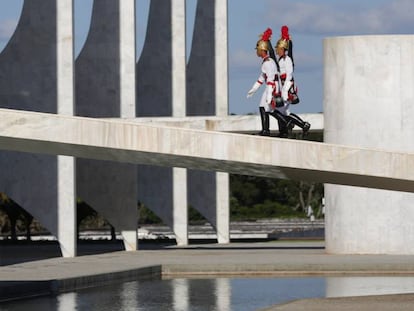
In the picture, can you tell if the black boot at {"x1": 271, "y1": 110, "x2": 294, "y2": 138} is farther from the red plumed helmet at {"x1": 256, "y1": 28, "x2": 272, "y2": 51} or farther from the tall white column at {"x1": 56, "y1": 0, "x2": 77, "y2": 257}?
the tall white column at {"x1": 56, "y1": 0, "x2": 77, "y2": 257}

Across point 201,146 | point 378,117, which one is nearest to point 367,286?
point 201,146

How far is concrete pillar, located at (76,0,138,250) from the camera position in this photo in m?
34.7

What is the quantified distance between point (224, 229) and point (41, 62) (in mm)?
10432

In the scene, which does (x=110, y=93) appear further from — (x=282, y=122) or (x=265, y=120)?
(x=282, y=122)

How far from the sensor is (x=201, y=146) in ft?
52.3

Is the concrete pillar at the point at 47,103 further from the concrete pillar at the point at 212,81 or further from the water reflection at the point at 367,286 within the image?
the concrete pillar at the point at 212,81

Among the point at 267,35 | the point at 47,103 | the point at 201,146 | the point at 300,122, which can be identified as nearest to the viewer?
the point at 201,146

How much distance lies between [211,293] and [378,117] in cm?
966

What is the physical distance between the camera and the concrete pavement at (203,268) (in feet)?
68.3

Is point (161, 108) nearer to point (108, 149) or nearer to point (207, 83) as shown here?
point (207, 83)

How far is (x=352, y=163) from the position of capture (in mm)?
16016

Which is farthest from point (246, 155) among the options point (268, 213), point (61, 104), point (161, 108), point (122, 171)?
point (268, 213)

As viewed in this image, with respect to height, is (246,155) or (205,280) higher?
(246,155)

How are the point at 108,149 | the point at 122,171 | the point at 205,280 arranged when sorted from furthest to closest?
the point at 122,171 < the point at 205,280 < the point at 108,149
